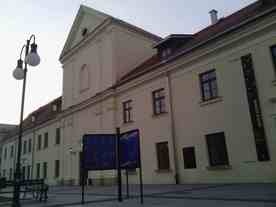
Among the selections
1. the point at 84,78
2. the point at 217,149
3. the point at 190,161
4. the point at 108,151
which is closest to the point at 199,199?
the point at 108,151

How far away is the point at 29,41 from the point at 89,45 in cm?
1958

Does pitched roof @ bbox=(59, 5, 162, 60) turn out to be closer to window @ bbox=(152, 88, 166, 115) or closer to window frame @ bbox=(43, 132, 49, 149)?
window @ bbox=(152, 88, 166, 115)

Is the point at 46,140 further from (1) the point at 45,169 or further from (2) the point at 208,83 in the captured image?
(2) the point at 208,83

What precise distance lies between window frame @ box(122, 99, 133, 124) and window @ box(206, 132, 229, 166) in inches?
329

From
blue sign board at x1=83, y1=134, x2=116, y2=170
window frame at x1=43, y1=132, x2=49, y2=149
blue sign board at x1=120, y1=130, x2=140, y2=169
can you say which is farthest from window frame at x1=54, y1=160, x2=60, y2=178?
blue sign board at x1=120, y1=130, x2=140, y2=169

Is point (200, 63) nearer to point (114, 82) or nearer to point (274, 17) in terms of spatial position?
point (274, 17)

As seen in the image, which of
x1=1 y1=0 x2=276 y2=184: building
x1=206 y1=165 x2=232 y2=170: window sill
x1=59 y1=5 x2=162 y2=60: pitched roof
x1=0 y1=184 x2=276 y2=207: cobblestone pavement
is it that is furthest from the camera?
x1=59 y1=5 x2=162 y2=60: pitched roof

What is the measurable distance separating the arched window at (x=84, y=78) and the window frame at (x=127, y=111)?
289 inches

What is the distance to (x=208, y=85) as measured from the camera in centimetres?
1850

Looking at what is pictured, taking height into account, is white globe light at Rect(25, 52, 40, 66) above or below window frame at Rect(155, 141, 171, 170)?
above

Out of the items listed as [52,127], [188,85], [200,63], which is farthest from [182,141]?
[52,127]

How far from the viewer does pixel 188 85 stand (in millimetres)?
19547

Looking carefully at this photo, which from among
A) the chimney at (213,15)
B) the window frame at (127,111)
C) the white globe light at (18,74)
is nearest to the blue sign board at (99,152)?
the white globe light at (18,74)

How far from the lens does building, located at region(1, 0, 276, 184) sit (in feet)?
50.4
